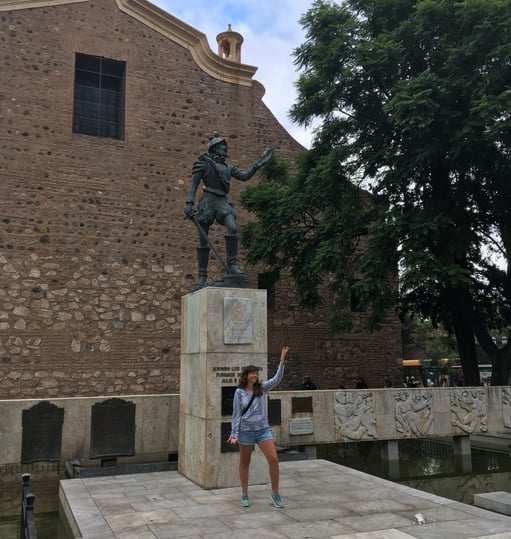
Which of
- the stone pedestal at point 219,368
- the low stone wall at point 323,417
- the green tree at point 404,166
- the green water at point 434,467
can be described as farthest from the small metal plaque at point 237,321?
the green tree at point 404,166

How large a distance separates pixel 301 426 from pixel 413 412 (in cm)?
276

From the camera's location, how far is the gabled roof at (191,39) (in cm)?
1761

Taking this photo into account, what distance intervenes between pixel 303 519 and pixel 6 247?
11.8 metres

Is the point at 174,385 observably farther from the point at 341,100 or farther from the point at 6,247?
the point at 341,100

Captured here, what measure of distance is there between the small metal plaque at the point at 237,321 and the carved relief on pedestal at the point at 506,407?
806cm

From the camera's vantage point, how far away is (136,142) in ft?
55.9

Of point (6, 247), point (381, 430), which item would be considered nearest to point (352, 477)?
point (381, 430)

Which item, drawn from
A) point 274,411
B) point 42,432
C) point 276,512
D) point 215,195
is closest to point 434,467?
point 274,411

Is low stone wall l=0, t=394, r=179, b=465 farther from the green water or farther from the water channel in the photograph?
the green water

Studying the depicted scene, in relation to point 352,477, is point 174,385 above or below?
above

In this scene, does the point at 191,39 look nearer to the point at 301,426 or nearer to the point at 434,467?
the point at 301,426

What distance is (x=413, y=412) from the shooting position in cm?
1232

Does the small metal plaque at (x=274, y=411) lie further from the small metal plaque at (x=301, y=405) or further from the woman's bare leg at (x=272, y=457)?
the woman's bare leg at (x=272, y=457)

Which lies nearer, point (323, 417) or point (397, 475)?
point (397, 475)
